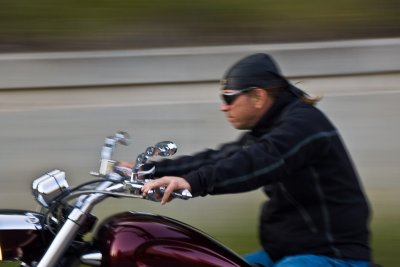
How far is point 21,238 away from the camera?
8.86ft

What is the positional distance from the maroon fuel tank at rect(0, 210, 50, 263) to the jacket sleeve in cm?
59

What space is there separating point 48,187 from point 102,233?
25 cm

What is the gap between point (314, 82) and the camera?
18.9ft

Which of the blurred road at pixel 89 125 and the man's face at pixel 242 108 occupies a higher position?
the man's face at pixel 242 108

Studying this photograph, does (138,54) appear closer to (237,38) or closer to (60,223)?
(237,38)

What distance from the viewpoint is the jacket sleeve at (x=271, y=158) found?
8.54 feet

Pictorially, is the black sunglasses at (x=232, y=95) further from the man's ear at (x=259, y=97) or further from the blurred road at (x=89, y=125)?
the blurred road at (x=89, y=125)

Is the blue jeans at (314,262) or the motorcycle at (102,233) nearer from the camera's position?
the motorcycle at (102,233)

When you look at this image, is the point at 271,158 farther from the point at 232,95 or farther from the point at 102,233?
the point at 102,233

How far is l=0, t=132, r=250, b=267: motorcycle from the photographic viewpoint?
103 inches

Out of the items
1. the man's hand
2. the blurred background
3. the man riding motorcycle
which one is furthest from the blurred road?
the man's hand

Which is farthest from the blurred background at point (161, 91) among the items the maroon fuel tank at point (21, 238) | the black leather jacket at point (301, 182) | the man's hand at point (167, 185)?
the man's hand at point (167, 185)

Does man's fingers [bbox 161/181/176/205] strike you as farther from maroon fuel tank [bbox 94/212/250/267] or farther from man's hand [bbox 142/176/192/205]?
maroon fuel tank [bbox 94/212/250/267]

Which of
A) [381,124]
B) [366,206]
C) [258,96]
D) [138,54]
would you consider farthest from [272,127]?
[381,124]
